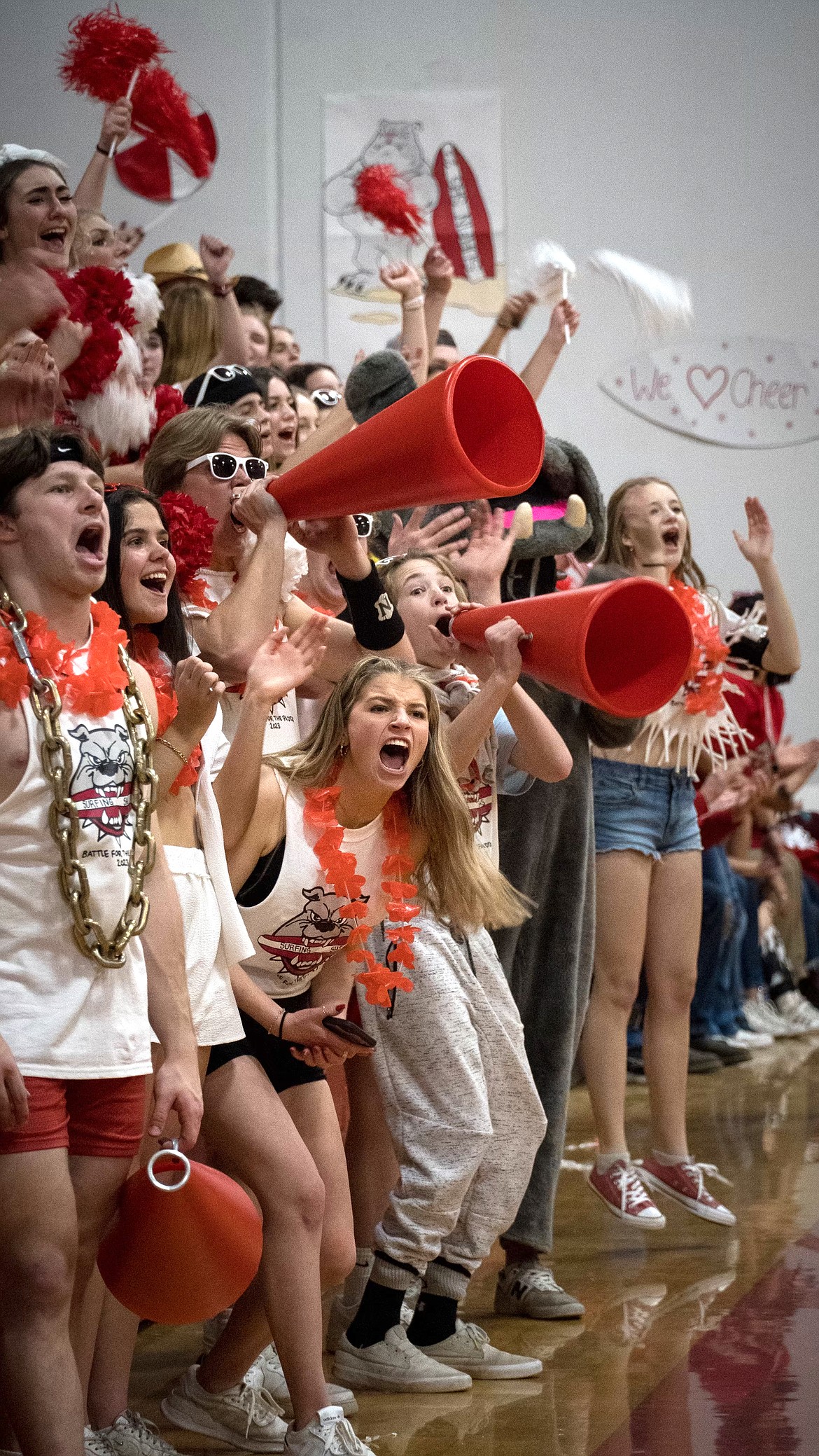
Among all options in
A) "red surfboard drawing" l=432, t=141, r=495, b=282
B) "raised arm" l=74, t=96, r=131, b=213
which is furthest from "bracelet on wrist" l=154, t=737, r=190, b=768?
"red surfboard drawing" l=432, t=141, r=495, b=282

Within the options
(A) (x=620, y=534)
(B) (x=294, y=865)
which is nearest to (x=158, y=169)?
(A) (x=620, y=534)

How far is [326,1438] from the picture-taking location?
228cm

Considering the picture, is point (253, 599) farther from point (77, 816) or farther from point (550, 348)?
point (550, 348)

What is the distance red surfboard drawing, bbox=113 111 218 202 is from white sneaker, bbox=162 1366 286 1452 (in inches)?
213

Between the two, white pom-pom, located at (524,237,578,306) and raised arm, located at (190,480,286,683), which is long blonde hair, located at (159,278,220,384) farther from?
raised arm, located at (190,480,286,683)

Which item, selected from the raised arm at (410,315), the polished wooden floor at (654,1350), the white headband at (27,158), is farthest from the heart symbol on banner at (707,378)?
the white headband at (27,158)

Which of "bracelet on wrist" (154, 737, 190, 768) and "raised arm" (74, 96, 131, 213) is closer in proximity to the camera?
"bracelet on wrist" (154, 737, 190, 768)

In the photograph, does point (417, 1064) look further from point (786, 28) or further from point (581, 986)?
point (786, 28)

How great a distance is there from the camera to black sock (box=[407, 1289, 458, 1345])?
9.46 ft

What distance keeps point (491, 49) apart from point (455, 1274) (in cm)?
600

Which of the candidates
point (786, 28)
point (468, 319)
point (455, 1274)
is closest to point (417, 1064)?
point (455, 1274)

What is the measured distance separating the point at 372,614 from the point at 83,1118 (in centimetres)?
106

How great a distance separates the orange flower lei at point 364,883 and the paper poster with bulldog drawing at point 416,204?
4826 mm

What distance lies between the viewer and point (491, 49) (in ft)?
24.2
